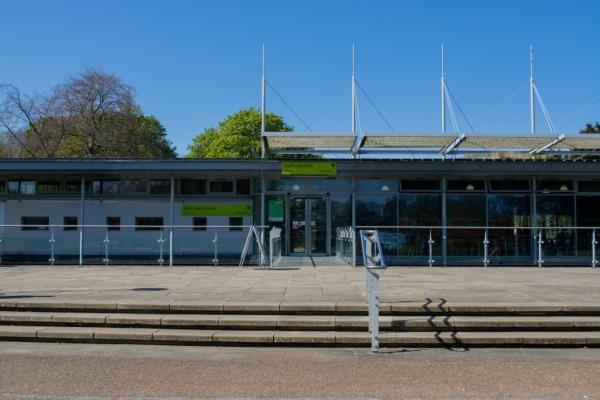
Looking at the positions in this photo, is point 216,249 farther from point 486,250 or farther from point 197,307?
point 486,250

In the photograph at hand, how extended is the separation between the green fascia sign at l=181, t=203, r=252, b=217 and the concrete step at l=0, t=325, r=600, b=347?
470 inches

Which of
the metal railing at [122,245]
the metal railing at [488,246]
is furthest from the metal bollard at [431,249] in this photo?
the metal railing at [122,245]

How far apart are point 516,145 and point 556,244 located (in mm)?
4419

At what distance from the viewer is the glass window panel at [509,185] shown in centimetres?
2000

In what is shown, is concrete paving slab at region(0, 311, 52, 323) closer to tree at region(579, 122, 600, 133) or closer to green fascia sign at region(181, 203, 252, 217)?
green fascia sign at region(181, 203, 252, 217)

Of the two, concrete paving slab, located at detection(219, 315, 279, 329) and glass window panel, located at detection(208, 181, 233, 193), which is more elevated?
glass window panel, located at detection(208, 181, 233, 193)

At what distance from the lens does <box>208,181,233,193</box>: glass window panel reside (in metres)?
20.8

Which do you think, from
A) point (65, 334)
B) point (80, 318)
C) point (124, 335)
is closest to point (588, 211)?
point (124, 335)

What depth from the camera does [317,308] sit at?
930 centimetres

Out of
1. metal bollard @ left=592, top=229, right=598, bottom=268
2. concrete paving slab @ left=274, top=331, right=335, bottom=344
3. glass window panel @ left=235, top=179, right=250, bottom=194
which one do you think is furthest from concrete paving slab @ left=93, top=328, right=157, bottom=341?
metal bollard @ left=592, top=229, right=598, bottom=268

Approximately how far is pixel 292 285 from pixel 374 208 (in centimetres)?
847

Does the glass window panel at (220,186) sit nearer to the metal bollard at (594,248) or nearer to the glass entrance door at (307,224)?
the glass entrance door at (307,224)

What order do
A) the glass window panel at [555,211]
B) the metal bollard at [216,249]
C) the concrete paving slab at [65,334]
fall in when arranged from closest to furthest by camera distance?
the concrete paving slab at [65,334] < the metal bollard at [216,249] < the glass window panel at [555,211]

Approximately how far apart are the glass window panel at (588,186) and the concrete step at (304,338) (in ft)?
42.3
